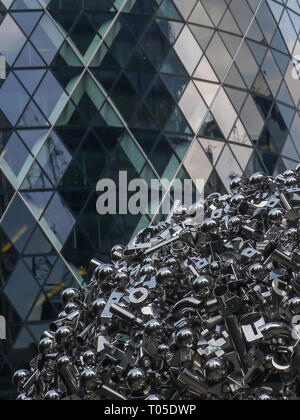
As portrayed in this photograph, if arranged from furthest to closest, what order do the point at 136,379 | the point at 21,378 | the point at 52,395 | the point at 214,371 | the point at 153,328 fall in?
the point at 21,378, the point at 52,395, the point at 153,328, the point at 136,379, the point at 214,371

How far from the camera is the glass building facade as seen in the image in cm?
1758

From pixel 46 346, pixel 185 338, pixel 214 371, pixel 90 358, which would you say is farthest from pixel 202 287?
pixel 46 346

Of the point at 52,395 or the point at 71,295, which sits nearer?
the point at 52,395

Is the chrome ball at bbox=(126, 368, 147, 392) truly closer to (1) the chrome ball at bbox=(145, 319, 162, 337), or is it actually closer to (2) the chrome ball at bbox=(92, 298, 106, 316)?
(1) the chrome ball at bbox=(145, 319, 162, 337)

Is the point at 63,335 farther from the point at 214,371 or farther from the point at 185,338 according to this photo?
the point at 214,371

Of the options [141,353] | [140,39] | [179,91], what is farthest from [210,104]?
[141,353]

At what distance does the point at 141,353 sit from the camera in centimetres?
547

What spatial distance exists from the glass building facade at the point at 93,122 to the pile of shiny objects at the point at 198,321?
10883 mm

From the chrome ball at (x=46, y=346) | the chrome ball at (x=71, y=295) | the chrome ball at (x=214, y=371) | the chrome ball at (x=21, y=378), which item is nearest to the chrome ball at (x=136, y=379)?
the chrome ball at (x=214, y=371)

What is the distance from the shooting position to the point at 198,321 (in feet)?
18.0

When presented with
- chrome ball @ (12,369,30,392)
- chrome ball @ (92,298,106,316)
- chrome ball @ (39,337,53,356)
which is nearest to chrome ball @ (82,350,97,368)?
chrome ball @ (92,298,106,316)

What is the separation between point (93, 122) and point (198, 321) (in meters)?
13.0

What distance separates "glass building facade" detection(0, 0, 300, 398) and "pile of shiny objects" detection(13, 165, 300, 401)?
1088 cm

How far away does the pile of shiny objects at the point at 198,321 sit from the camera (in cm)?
521
